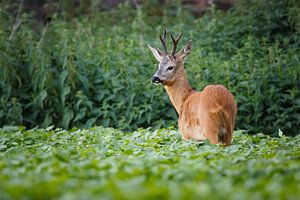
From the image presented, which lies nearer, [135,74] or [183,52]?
[183,52]

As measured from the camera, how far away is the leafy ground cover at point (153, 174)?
12.0ft

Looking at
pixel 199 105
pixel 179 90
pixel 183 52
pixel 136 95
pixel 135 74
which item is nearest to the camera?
pixel 199 105

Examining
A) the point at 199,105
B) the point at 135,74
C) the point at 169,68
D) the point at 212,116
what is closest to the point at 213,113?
the point at 212,116

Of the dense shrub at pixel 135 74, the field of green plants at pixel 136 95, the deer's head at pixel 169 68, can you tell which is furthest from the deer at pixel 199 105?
the dense shrub at pixel 135 74

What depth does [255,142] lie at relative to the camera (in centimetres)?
780

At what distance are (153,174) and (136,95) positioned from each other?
18.9ft

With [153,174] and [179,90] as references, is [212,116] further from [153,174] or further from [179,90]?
[153,174]

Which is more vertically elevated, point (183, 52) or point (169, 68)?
point (183, 52)

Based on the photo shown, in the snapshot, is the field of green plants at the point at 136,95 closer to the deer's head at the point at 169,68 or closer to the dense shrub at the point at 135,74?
the dense shrub at the point at 135,74

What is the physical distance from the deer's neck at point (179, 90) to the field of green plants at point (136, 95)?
37cm

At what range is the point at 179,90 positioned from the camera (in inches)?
343

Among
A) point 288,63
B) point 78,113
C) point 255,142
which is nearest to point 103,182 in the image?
point 255,142

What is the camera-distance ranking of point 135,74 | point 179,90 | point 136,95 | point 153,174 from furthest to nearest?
point 135,74 → point 136,95 → point 179,90 → point 153,174

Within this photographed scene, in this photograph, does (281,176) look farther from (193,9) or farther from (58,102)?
(193,9)
